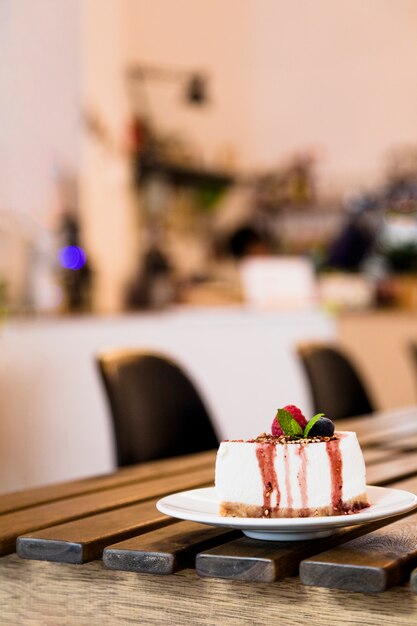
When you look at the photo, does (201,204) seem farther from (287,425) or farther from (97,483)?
(287,425)

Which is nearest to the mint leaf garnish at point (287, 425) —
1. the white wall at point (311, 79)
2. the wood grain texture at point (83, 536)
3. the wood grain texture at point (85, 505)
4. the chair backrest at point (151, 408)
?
the wood grain texture at point (83, 536)

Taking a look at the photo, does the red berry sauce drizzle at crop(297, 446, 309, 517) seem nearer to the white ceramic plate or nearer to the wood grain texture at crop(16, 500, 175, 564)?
the white ceramic plate

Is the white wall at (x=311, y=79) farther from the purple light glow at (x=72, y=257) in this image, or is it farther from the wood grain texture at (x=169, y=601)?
the wood grain texture at (x=169, y=601)

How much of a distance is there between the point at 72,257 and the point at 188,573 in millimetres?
3974

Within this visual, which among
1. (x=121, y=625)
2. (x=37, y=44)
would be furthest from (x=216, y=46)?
(x=121, y=625)

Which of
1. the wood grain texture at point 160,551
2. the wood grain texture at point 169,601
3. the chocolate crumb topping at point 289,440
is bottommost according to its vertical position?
the wood grain texture at point 169,601

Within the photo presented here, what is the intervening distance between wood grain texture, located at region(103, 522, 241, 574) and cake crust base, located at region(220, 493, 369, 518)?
6cm

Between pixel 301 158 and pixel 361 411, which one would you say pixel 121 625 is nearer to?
pixel 361 411

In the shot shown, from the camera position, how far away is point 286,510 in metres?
1.06

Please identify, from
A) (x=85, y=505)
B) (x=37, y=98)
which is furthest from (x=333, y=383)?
(x=37, y=98)

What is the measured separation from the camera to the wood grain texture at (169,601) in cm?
98

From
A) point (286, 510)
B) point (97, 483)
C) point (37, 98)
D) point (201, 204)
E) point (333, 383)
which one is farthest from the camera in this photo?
point (201, 204)

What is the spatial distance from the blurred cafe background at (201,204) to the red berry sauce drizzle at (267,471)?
3.65 feet

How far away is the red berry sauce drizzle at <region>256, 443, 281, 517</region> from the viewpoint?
3.50ft
